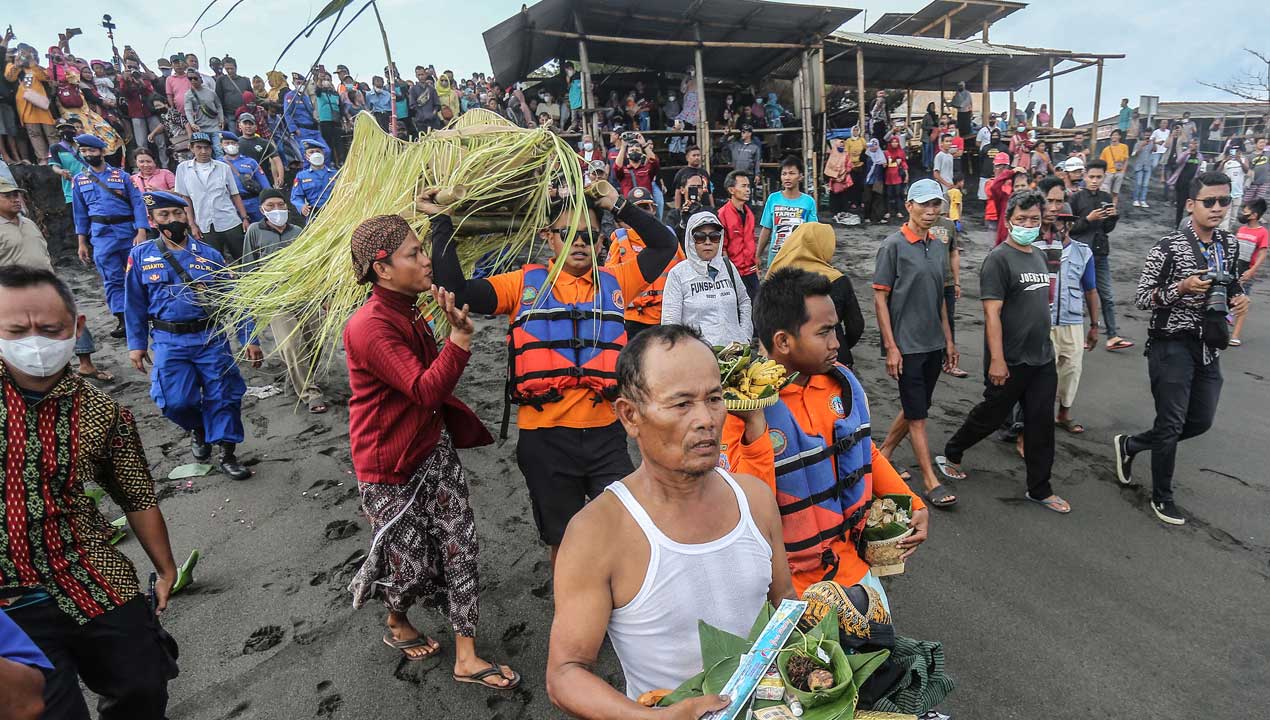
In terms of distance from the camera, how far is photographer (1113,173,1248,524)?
12.5 feet

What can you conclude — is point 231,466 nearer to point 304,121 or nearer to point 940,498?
point 940,498

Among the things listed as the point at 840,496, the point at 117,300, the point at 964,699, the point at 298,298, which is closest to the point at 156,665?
the point at 298,298

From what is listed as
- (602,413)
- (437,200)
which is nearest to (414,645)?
(602,413)

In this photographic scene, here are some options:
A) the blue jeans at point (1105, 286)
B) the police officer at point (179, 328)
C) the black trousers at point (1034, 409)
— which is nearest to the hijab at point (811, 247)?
the black trousers at point (1034, 409)

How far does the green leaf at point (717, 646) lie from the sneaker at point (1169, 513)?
4.09 meters

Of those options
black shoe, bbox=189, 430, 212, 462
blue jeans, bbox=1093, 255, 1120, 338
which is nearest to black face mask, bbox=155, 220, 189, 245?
black shoe, bbox=189, 430, 212, 462

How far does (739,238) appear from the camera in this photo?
5941 mm

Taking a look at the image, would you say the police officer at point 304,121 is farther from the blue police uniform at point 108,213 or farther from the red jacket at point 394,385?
the red jacket at point 394,385

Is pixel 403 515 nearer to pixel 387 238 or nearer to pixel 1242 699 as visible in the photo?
pixel 387 238

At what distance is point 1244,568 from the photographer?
3.60m

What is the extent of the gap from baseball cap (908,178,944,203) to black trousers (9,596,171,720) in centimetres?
426

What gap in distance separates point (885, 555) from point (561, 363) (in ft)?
4.87

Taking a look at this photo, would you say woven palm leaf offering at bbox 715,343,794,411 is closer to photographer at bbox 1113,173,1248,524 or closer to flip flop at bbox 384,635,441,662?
flip flop at bbox 384,635,441,662

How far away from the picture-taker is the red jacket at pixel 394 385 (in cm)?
248
